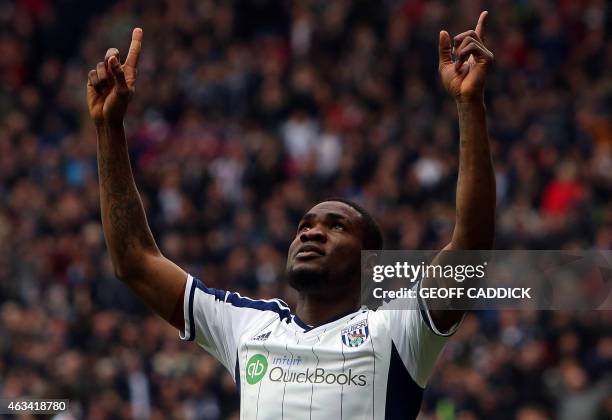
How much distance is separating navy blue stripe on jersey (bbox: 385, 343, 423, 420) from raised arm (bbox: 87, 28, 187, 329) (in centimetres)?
93

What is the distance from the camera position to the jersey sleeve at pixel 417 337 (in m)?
4.58

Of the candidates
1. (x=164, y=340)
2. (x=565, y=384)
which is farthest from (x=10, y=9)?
(x=565, y=384)

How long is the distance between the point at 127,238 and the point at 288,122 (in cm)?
1083

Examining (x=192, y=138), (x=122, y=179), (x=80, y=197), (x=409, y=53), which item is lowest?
(x=122, y=179)

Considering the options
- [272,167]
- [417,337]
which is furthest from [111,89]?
[272,167]

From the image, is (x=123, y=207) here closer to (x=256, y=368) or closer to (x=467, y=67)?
(x=256, y=368)

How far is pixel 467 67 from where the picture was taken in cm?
461

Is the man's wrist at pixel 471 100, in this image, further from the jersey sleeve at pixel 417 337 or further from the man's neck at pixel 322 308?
the man's neck at pixel 322 308

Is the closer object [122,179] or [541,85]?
[122,179]

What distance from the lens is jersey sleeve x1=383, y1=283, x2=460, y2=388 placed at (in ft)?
15.0

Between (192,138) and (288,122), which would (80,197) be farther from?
(288,122)

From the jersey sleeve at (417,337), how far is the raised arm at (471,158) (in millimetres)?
59

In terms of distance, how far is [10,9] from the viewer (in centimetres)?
1958

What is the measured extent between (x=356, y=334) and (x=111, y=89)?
1398 mm
